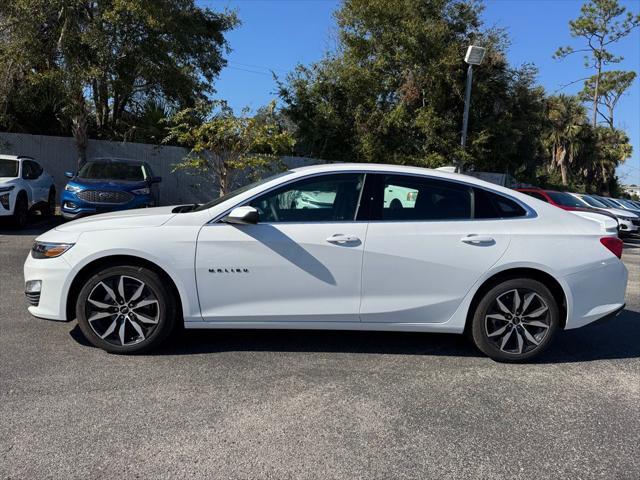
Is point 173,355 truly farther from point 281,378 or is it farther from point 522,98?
point 522,98

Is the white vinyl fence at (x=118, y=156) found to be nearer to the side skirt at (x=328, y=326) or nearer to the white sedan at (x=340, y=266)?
the white sedan at (x=340, y=266)

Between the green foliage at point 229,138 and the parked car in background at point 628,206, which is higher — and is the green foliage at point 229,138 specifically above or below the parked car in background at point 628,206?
above

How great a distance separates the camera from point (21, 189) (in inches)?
437


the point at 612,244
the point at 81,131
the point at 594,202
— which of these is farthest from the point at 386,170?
the point at 594,202

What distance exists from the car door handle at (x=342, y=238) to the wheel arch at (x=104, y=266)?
1296mm

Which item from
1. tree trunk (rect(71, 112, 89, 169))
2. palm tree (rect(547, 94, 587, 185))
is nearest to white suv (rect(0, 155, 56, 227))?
tree trunk (rect(71, 112, 89, 169))

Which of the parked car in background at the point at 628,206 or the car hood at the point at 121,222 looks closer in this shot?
the car hood at the point at 121,222

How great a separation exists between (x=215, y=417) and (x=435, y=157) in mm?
15820

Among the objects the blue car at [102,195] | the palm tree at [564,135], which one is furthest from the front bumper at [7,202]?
the palm tree at [564,135]

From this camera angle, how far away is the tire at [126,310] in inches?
166

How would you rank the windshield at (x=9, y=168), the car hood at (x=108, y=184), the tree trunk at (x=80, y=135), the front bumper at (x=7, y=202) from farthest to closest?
the tree trunk at (x=80, y=135), the windshield at (x=9, y=168), the car hood at (x=108, y=184), the front bumper at (x=7, y=202)

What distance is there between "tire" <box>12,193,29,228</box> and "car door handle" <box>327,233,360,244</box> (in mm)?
9130

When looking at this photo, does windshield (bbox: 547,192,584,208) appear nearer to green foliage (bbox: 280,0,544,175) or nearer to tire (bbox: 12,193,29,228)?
green foliage (bbox: 280,0,544,175)

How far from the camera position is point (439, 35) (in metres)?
17.6
